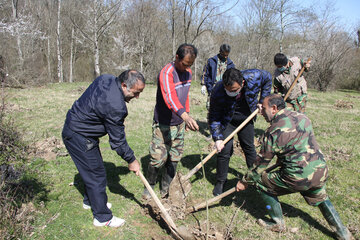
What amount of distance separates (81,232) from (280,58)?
469 centimetres

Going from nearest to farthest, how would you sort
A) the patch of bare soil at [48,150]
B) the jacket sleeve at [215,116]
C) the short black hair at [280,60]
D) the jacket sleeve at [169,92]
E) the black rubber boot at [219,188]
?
the jacket sleeve at [169,92] < the jacket sleeve at [215,116] < the black rubber boot at [219,188] < the patch of bare soil at [48,150] < the short black hair at [280,60]

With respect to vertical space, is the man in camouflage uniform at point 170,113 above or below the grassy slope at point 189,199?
above

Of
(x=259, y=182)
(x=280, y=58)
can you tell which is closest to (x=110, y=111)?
(x=259, y=182)

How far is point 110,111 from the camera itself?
243 cm

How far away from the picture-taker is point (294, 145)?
2510 millimetres

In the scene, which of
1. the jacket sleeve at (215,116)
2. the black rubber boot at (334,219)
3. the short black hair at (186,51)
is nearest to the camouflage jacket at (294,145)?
the black rubber boot at (334,219)

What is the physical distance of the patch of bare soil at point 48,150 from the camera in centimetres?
466

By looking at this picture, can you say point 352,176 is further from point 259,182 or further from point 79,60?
point 79,60

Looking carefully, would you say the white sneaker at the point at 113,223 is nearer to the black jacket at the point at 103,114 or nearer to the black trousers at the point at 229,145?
the black jacket at the point at 103,114

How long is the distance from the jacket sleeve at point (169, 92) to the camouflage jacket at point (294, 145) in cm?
108

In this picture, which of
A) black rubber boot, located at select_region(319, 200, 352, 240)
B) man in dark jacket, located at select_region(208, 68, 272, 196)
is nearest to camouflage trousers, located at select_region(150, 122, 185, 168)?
man in dark jacket, located at select_region(208, 68, 272, 196)

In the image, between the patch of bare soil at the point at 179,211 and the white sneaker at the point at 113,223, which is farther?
the white sneaker at the point at 113,223

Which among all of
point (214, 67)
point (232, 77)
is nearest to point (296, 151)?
point (232, 77)

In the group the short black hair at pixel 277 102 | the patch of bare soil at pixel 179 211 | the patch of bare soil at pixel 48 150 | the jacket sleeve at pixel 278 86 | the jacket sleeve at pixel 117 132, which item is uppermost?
the jacket sleeve at pixel 278 86
